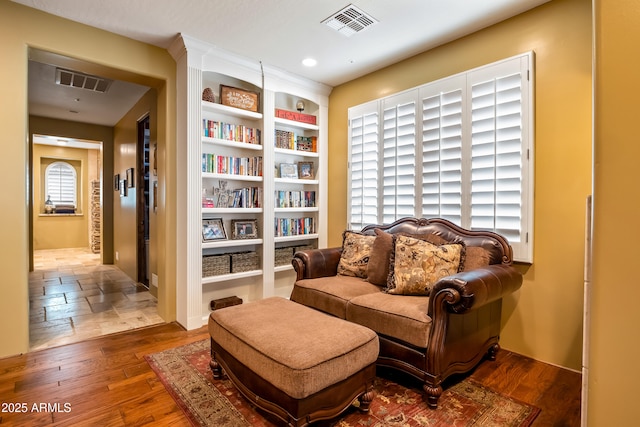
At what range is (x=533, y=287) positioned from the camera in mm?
2434

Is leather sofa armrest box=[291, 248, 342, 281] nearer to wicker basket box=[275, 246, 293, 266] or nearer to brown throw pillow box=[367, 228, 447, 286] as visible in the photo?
brown throw pillow box=[367, 228, 447, 286]

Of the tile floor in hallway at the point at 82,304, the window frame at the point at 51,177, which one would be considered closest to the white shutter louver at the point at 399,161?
the tile floor in hallway at the point at 82,304

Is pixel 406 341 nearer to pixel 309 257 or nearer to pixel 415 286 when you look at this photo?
pixel 415 286

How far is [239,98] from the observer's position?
11.3ft

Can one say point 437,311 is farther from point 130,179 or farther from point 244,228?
point 130,179

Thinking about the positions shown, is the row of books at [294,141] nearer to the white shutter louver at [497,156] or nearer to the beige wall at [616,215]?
the white shutter louver at [497,156]

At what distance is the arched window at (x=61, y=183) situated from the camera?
8023 millimetres

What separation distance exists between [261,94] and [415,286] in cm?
258

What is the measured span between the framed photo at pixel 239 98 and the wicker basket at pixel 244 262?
156 centimetres

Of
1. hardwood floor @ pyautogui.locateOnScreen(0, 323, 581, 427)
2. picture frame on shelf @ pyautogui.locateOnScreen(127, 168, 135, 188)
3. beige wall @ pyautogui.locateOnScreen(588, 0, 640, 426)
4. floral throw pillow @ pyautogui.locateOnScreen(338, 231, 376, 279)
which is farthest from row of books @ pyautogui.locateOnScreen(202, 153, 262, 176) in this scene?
beige wall @ pyautogui.locateOnScreen(588, 0, 640, 426)

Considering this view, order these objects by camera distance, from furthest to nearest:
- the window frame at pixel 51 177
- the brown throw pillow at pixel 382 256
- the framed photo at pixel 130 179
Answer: the window frame at pixel 51 177, the framed photo at pixel 130 179, the brown throw pillow at pixel 382 256

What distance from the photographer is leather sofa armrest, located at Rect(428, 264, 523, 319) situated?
1.78 m

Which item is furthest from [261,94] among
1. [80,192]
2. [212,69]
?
[80,192]

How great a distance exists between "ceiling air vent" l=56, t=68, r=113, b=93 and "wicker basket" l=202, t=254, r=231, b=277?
8.07 ft
